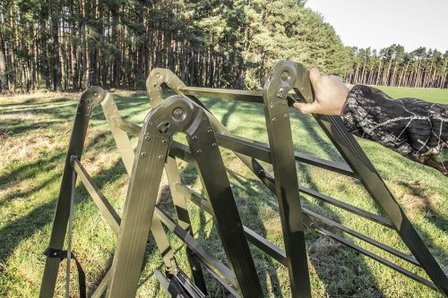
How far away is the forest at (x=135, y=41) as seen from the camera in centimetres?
2345

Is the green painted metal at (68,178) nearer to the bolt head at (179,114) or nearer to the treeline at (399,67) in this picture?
the bolt head at (179,114)

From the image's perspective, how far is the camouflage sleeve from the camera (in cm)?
117

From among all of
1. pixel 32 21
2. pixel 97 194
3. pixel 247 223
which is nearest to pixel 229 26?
pixel 32 21

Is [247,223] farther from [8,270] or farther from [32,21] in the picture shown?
[32,21]

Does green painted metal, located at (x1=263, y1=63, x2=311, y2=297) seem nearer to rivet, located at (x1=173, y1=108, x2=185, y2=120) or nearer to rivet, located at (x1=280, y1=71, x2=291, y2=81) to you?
rivet, located at (x1=280, y1=71, x2=291, y2=81)

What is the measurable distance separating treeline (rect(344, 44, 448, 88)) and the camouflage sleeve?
123 metres

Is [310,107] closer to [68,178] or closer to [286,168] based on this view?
[286,168]

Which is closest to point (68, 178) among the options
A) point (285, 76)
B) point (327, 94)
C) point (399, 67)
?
point (285, 76)

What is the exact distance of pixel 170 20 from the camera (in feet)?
91.1

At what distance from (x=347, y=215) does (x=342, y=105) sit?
13.5 ft

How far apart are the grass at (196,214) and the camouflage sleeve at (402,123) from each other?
7.78 ft

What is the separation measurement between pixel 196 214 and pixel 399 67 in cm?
13095

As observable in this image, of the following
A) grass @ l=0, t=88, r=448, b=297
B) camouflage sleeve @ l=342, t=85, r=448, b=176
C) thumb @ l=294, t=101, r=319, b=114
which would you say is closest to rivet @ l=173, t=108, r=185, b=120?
thumb @ l=294, t=101, r=319, b=114

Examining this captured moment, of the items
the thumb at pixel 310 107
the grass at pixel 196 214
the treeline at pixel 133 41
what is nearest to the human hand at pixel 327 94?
the thumb at pixel 310 107
